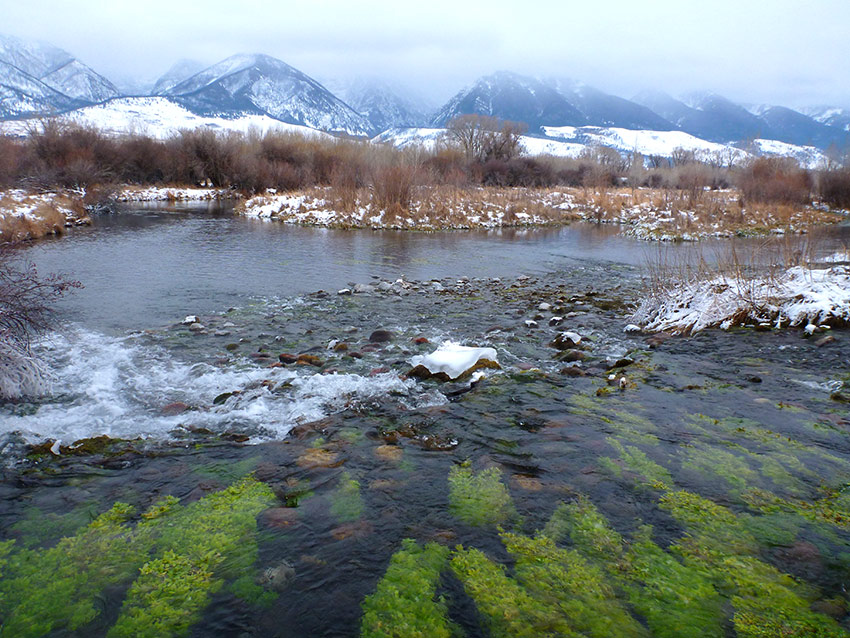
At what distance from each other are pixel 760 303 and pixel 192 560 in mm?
8543

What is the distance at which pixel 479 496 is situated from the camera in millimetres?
3479

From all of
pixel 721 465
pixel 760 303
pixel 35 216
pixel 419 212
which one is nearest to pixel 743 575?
pixel 721 465

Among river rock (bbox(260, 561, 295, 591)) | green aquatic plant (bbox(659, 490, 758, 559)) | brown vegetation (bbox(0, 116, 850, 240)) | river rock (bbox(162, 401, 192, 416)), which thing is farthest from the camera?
brown vegetation (bbox(0, 116, 850, 240))

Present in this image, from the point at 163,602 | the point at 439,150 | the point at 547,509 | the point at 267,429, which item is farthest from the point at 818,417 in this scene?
the point at 439,150

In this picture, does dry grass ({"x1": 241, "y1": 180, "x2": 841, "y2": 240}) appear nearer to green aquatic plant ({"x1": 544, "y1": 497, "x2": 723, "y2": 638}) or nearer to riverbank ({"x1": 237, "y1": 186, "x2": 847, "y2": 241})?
riverbank ({"x1": 237, "y1": 186, "x2": 847, "y2": 241})

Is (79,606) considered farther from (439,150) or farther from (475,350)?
(439,150)

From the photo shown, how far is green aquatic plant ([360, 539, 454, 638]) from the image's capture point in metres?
2.36

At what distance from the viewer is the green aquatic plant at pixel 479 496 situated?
10.7 ft

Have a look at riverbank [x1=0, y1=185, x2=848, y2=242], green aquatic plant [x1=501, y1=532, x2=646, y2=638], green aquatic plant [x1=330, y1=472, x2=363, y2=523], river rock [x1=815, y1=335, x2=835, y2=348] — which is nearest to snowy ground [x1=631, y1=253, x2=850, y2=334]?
river rock [x1=815, y1=335, x2=835, y2=348]

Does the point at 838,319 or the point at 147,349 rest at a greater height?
the point at 838,319

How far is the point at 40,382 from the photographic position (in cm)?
518

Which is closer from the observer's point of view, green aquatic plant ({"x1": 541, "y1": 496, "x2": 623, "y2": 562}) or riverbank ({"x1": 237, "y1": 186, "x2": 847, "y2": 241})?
green aquatic plant ({"x1": 541, "y1": 496, "x2": 623, "y2": 562})

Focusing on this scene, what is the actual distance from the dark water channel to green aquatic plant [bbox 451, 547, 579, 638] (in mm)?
12

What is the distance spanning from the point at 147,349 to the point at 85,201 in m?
30.2
